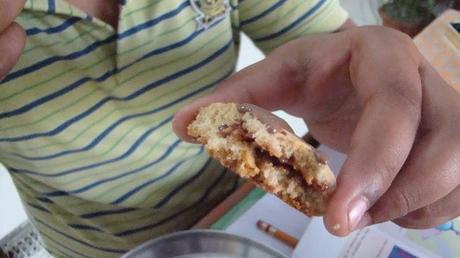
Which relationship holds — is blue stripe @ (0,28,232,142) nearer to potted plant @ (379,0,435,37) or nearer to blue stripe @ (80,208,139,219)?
blue stripe @ (80,208,139,219)

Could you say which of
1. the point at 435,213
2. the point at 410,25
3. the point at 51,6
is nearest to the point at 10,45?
the point at 51,6

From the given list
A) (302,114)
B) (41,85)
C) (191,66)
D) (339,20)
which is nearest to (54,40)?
(41,85)

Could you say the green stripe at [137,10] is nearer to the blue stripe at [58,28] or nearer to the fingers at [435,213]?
the blue stripe at [58,28]

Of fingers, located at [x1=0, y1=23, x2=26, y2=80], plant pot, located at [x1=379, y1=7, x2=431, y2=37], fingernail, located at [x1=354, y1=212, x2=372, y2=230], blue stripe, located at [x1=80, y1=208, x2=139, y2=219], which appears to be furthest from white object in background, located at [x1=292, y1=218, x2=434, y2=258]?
plant pot, located at [x1=379, y1=7, x2=431, y2=37]

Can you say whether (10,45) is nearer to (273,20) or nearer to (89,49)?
(89,49)

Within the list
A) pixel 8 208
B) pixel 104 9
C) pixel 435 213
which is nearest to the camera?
pixel 435 213

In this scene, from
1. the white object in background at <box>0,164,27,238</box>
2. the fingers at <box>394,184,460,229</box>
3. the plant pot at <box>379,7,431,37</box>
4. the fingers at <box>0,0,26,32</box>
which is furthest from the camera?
the white object in background at <box>0,164,27,238</box>
